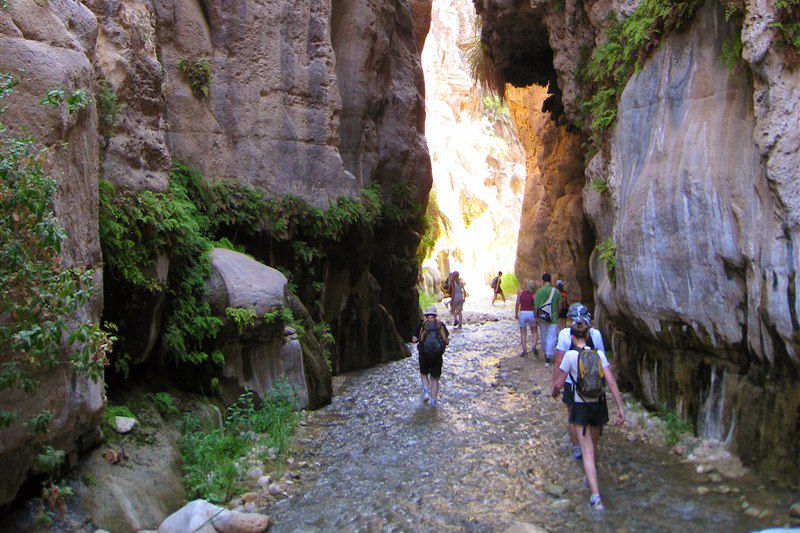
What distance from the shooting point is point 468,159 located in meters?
53.6

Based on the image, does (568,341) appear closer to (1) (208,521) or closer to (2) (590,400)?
(2) (590,400)

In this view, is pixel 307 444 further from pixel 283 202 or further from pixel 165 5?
pixel 165 5

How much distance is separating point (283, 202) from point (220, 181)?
1.30 m

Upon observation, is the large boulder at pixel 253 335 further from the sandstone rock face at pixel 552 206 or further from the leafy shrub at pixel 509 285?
the leafy shrub at pixel 509 285

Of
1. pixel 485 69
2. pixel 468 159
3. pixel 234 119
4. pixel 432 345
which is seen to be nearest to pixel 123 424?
pixel 432 345

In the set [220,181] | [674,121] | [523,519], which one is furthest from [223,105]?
[523,519]

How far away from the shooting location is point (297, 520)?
21.4 ft

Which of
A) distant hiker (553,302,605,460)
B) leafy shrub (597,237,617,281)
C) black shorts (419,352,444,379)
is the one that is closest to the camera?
distant hiker (553,302,605,460)

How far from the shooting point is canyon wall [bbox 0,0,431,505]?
5.59 m

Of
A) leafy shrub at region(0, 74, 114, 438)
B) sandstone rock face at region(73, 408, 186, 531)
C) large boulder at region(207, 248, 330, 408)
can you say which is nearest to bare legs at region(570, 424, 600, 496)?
sandstone rock face at region(73, 408, 186, 531)

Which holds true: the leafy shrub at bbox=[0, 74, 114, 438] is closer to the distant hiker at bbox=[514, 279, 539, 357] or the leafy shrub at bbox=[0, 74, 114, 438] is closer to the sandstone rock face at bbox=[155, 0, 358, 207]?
the sandstone rock face at bbox=[155, 0, 358, 207]

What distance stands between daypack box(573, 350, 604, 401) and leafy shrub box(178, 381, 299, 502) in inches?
148

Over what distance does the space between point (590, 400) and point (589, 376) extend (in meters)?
0.24

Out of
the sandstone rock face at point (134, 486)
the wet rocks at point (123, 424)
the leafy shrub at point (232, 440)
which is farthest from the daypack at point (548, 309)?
the wet rocks at point (123, 424)
